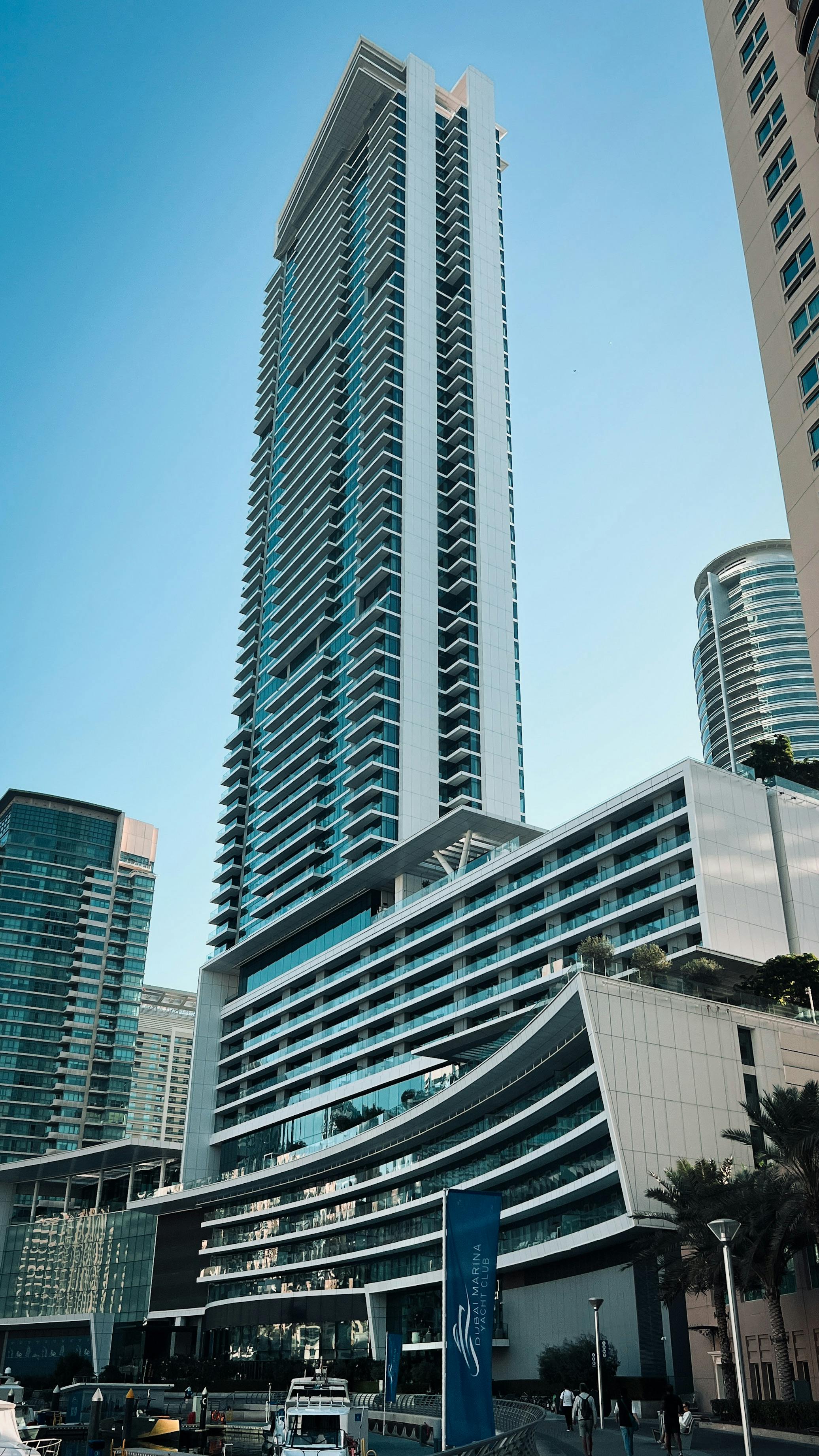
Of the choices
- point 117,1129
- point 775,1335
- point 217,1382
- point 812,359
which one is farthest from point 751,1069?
point 117,1129

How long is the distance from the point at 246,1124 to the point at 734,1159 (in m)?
61.5

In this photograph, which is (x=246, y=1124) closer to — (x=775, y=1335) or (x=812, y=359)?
(x=775, y=1335)

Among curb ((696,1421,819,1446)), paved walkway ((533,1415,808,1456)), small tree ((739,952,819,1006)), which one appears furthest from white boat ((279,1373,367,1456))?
small tree ((739,952,819,1006))

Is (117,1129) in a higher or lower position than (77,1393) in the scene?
higher

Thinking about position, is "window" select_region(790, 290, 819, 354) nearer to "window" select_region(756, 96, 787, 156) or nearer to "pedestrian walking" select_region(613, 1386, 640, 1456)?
"window" select_region(756, 96, 787, 156)

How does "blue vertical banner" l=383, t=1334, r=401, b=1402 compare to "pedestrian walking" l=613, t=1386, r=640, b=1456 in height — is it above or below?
above

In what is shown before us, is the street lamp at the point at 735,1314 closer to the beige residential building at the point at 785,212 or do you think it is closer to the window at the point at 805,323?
the beige residential building at the point at 785,212

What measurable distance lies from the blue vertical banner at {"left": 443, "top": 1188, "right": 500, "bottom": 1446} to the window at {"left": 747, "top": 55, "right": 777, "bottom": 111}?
53.6 meters

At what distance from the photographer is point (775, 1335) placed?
1499 inches

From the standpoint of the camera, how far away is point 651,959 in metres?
63.6

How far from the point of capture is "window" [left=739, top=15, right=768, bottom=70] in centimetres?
5606

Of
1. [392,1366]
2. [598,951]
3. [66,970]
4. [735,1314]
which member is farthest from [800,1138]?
[66,970]

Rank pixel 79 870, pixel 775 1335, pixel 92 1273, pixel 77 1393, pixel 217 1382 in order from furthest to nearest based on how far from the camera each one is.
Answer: pixel 79 870, pixel 92 1273, pixel 217 1382, pixel 77 1393, pixel 775 1335

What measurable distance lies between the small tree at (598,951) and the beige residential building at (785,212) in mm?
19752
